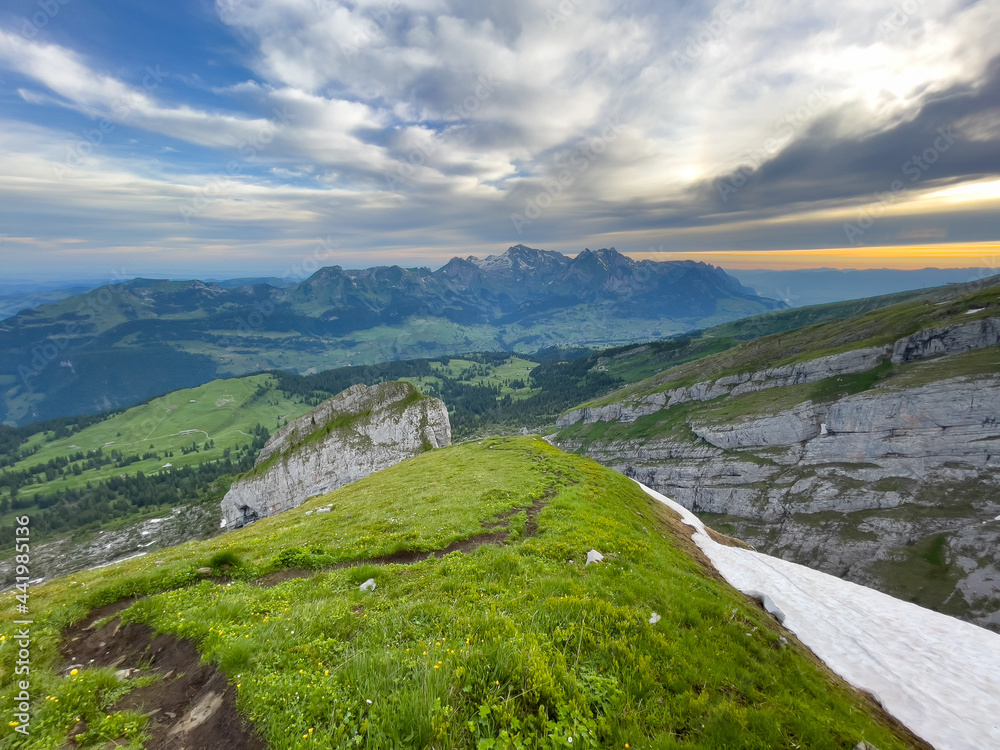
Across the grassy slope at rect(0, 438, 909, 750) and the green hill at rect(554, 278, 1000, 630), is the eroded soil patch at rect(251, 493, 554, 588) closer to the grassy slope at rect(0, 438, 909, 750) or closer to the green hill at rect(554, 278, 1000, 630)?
the grassy slope at rect(0, 438, 909, 750)

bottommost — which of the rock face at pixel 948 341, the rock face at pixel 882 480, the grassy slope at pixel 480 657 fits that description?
the rock face at pixel 882 480

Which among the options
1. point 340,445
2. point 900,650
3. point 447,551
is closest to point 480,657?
point 447,551

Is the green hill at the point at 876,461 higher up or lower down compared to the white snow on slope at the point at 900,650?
lower down

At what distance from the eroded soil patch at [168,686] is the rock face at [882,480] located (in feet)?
480

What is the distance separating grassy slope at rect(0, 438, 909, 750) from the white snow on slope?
2.67m

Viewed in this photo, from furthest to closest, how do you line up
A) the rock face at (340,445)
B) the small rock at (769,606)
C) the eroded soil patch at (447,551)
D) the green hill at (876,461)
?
the rock face at (340,445), the green hill at (876,461), the small rock at (769,606), the eroded soil patch at (447,551)

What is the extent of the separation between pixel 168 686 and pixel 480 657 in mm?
6641

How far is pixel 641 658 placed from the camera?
27.7 ft

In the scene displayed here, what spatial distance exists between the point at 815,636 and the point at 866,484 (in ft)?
538

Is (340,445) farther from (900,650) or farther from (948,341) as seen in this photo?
(948,341)

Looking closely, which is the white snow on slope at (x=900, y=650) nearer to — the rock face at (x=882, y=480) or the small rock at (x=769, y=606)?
the small rock at (x=769, y=606)

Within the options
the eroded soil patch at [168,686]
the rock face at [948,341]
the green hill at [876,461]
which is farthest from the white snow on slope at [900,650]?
the rock face at [948,341]

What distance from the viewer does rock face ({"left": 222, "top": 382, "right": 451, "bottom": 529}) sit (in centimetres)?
11325

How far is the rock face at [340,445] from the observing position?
372 ft
